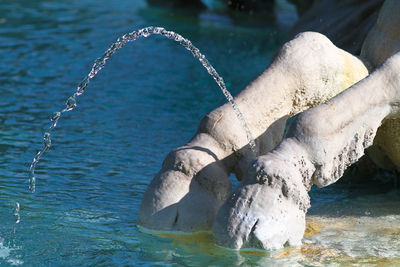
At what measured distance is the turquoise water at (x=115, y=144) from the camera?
10.9 ft

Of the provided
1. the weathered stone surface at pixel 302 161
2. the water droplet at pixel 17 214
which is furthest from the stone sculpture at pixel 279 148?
the water droplet at pixel 17 214

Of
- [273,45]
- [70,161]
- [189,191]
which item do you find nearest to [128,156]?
[70,161]

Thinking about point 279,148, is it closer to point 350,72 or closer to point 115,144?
point 350,72

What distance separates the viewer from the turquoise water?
3330mm

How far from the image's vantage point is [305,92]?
3.74 m

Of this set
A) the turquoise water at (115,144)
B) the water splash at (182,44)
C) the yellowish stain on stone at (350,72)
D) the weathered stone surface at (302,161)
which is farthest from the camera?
the yellowish stain on stone at (350,72)

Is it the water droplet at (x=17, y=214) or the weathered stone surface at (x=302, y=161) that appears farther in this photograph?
the water droplet at (x=17, y=214)

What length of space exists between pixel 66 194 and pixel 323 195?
1293 mm

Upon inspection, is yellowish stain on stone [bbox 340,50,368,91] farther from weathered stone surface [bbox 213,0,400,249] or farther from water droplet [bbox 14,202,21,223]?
water droplet [bbox 14,202,21,223]

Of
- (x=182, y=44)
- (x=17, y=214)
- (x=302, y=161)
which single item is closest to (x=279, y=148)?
(x=302, y=161)

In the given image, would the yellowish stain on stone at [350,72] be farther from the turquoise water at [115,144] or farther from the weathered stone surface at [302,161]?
the turquoise water at [115,144]

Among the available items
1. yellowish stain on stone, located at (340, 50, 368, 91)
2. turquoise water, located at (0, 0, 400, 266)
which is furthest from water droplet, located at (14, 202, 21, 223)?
yellowish stain on stone, located at (340, 50, 368, 91)

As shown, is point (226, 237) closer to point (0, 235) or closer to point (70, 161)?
point (0, 235)

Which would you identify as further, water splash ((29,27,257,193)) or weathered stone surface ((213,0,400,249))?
water splash ((29,27,257,193))
